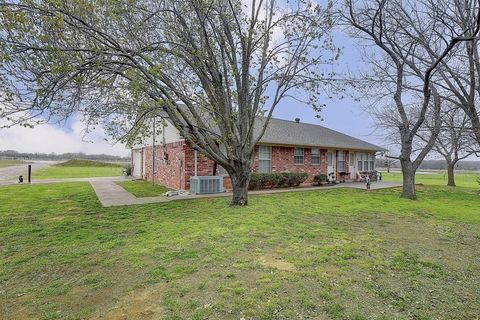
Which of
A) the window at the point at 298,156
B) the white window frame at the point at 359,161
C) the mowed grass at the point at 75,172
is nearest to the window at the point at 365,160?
the white window frame at the point at 359,161

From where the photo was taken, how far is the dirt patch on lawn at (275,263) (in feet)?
14.0

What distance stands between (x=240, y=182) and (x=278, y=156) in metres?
7.00

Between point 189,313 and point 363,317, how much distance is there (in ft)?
5.80

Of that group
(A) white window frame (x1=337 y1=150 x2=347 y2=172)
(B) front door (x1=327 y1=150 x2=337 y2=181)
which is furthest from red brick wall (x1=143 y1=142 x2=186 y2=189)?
(A) white window frame (x1=337 y1=150 x2=347 y2=172)

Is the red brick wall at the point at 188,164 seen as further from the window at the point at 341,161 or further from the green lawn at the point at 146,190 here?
the green lawn at the point at 146,190

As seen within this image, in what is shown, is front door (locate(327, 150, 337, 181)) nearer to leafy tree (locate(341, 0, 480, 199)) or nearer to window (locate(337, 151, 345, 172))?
window (locate(337, 151, 345, 172))

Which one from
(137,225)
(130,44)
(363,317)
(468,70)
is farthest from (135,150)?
(363,317)

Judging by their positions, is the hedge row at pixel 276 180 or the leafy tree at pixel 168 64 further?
the hedge row at pixel 276 180

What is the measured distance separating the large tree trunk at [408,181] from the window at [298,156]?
561cm

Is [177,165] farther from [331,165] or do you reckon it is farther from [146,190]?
[331,165]

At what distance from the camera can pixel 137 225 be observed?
7074 millimetres

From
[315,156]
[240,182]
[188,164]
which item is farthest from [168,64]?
[315,156]

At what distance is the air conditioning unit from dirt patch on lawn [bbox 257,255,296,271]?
8516 millimetres

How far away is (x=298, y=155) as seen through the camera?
57.7ft
